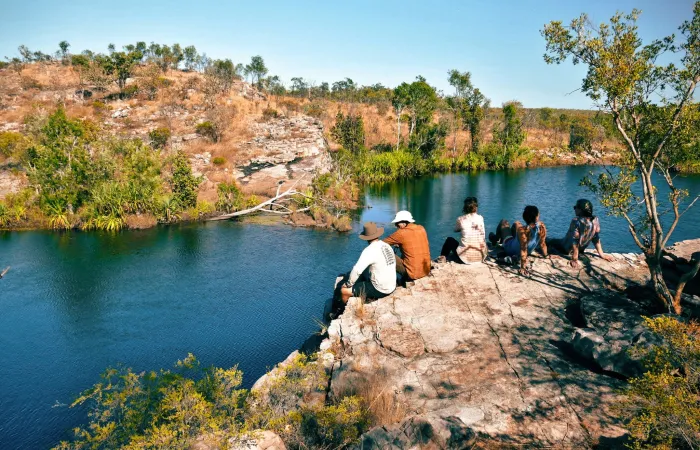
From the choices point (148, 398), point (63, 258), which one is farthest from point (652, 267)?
point (63, 258)

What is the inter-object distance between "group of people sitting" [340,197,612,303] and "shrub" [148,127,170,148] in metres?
33.3

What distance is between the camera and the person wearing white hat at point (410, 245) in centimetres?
799

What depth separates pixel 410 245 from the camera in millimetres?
8141

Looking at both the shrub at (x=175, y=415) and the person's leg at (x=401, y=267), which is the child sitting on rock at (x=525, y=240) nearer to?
the person's leg at (x=401, y=267)

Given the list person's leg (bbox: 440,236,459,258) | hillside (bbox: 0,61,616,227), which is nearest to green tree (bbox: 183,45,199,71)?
hillside (bbox: 0,61,616,227)

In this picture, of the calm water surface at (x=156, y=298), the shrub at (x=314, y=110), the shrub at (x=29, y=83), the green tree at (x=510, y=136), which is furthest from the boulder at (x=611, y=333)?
the shrub at (x=29, y=83)

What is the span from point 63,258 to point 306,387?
57.1 feet

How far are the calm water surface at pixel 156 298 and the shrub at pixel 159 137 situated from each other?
16.1 metres

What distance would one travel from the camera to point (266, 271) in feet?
54.5

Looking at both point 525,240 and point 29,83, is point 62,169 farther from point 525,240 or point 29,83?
point 29,83

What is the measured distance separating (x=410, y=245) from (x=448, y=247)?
195cm

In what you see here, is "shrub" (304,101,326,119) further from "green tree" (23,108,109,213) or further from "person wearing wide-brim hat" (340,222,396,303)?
"person wearing wide-brim hat" (340,222,396,303)

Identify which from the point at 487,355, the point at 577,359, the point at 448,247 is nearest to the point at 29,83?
the point at 448,247

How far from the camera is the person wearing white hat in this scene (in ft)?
26.2
